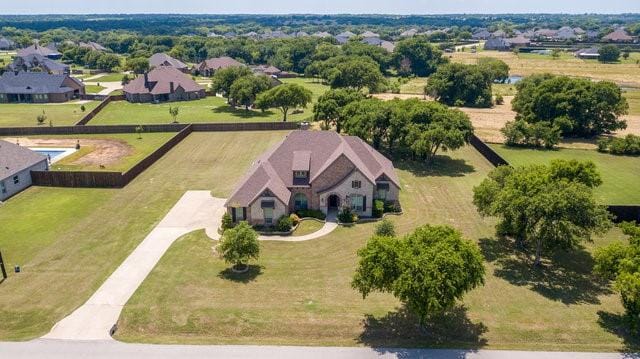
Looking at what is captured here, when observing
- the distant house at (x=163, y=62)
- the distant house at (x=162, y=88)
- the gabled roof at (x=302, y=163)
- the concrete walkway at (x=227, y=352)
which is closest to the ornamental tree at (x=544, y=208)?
the concrete walkway at (x=227, y=352)

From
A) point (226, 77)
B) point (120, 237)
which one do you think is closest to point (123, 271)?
point (120, 237)

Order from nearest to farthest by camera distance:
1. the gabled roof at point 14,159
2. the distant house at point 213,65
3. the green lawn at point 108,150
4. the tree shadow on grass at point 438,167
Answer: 1. the gabled roof at point 14,159
2. the tree shadow on grass at point 438,167
3. the green lawn at point 108,150
4. the distant house at point 213,65

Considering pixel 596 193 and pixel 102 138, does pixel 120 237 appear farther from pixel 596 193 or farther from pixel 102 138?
pixel 596 193

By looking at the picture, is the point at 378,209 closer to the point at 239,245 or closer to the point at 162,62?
the point at 239,245

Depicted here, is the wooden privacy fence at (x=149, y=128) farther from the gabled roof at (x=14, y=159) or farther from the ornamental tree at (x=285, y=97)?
the gabled roof at (x=14, y=159)

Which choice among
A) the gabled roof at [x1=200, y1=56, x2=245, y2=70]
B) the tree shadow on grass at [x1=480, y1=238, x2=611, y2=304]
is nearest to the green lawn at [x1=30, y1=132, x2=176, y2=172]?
the tree shadow on grass at [x1=480, y1=238, x2=611, y2=304]

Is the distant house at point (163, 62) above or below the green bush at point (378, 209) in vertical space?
above

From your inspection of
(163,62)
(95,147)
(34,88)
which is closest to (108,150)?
(95,147)
